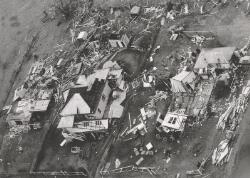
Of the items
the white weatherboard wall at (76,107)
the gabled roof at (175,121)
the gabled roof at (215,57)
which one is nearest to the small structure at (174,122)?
the gabled roof at (175,121)

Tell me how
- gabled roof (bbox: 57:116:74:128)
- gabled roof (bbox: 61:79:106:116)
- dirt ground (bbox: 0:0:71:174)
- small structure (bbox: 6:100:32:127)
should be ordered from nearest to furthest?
1. gabled roof (bbox: 61:79:106:116)
2. gabled roof (bbox: 57:116:74:128)
3. dirt ground (bbox: 0:0:71:174)
4. small structure (bbox: 6:100:32:127)

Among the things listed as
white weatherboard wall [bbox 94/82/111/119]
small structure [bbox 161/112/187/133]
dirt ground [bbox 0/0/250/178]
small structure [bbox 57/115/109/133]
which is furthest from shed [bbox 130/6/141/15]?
small structure [bbox 161/112/187/133]

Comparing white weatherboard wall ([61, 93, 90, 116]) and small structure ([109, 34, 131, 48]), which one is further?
small structure ([109, 34, 131, 48])

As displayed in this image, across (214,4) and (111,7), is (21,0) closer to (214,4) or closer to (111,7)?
(111,7)

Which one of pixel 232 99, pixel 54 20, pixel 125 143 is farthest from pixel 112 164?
pixel 54 20

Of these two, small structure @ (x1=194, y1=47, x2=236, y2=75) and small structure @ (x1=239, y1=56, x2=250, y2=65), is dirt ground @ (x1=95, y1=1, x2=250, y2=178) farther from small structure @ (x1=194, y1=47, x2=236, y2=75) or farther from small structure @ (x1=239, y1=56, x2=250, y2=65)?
small structure @ (x1=194, y1=47, x2=236, y2=75)

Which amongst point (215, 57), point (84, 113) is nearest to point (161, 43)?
point (215, 57)

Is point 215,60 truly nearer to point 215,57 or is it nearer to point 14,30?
point 215,57
